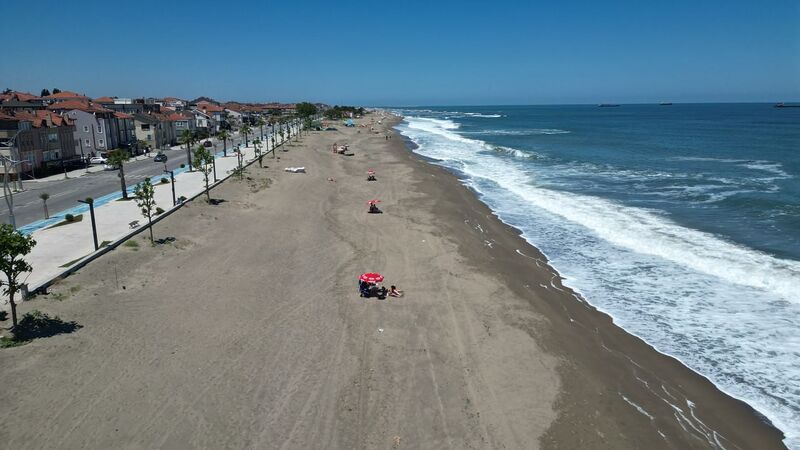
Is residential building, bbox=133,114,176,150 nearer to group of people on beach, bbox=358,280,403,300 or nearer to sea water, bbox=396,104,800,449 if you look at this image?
sea water, bbox=396,104,800,449

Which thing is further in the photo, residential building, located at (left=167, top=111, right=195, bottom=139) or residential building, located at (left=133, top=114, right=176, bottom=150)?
residential building, located at (left=167, top=111, right=195, bottom=139)

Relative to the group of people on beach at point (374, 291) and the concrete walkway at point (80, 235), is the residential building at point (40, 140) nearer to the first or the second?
the concrete walkway at point (80, 235)

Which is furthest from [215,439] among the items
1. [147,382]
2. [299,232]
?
[299,232]

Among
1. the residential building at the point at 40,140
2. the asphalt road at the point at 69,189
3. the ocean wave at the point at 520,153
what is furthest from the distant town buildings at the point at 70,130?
the ocean wave at the point at 520,153

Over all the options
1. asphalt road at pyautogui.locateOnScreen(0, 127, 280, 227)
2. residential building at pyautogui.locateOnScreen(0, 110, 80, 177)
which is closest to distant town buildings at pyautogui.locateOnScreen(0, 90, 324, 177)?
residential building at pyautogui.locateOnScreen(0, 110, 80, 177)

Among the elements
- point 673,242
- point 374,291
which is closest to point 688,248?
point 673,242

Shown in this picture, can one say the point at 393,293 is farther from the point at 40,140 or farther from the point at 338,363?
the point at 40,140
